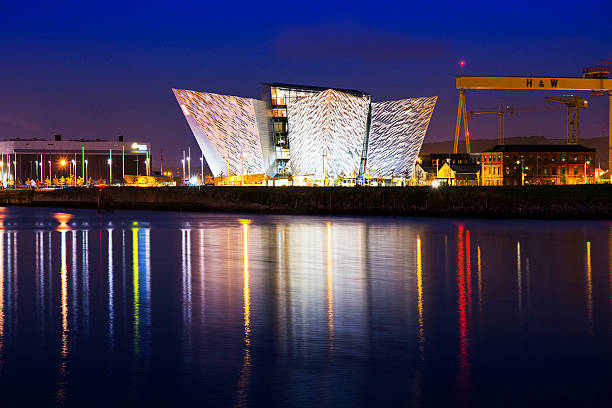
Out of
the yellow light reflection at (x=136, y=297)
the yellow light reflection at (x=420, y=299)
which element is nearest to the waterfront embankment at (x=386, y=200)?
the yellow light reflection at (x=420, y=299)

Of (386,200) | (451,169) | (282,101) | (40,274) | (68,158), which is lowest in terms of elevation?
(40,274)

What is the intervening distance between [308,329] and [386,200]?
170 ft

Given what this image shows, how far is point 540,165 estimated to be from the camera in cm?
12688

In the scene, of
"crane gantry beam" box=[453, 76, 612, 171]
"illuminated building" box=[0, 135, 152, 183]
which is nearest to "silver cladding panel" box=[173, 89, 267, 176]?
"crane gantry beam" box=[453, 76, 612, 171]

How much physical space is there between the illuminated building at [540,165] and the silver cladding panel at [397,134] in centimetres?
3839

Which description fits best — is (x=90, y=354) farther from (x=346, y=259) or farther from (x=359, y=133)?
(x=359, y=133)

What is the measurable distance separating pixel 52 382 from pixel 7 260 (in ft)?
61.9

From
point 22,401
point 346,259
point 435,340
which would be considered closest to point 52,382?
point 22,401

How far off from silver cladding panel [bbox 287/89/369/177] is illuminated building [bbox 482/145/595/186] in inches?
1622

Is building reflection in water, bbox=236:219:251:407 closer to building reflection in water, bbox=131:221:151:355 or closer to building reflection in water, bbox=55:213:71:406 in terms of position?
building reflection in water, bbox=131:221:151:355

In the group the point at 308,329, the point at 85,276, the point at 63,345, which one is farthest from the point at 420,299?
the point at 85,276

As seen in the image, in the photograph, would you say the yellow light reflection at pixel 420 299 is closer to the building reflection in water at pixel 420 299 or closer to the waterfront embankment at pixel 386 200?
the building reflection in water at pixel 420 299

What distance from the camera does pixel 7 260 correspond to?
90.0 feet

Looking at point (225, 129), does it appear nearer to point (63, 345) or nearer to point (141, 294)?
point (141, 294)
